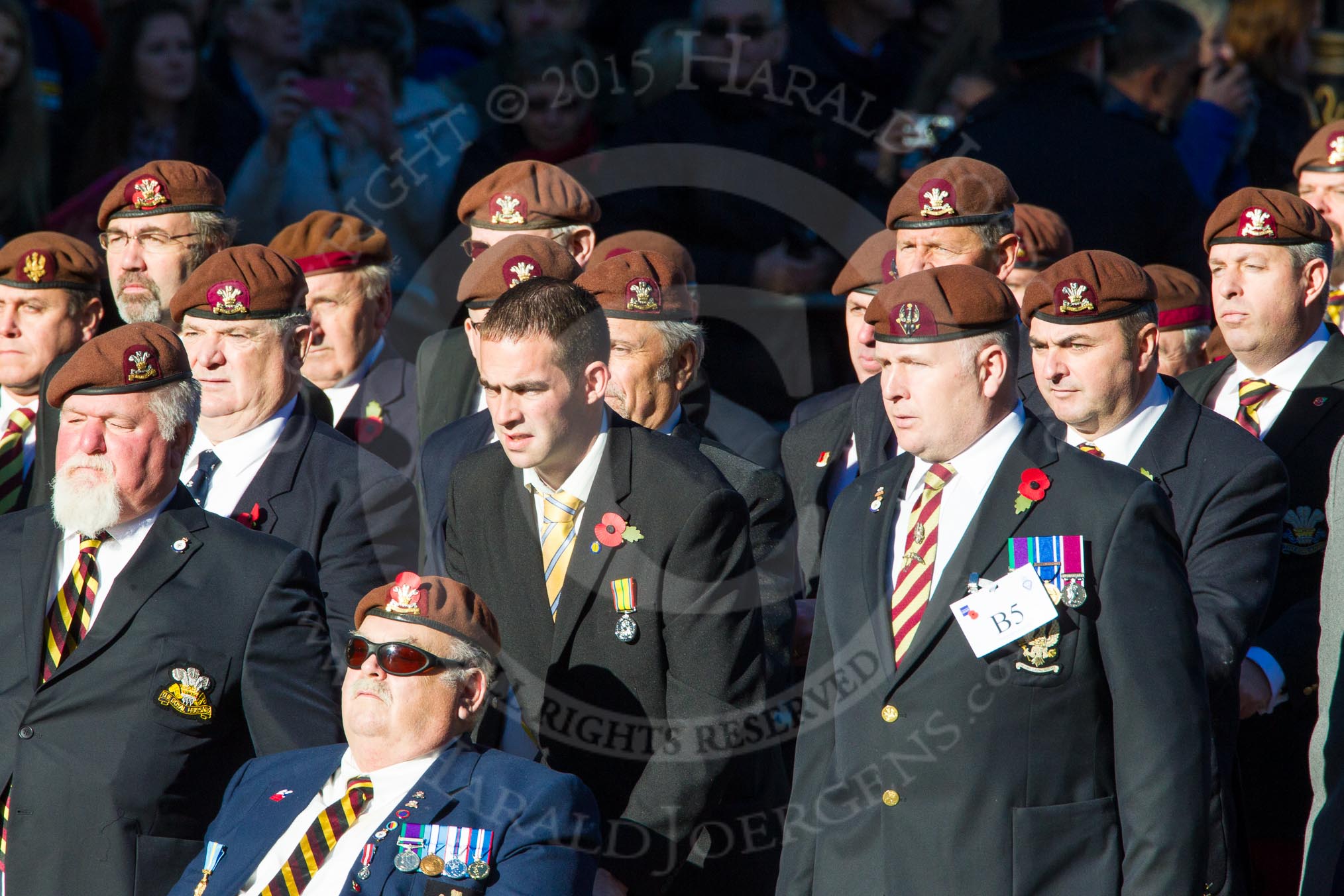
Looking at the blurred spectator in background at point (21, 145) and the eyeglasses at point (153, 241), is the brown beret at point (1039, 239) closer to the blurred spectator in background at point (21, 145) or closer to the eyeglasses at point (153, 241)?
the eyeglasses at point (153, 241)

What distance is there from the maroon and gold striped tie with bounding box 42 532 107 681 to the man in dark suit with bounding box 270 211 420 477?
1956 mm

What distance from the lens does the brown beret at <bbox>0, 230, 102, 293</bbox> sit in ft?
22.4

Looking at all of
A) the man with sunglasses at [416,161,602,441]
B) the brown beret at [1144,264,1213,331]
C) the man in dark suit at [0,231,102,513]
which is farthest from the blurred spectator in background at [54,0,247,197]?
the brown beret at [1144,264,1213,331]

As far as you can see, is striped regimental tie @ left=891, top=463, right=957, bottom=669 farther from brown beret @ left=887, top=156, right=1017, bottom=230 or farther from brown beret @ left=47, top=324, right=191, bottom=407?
brown beret @ left=47, top=324, right=191, bottom=407

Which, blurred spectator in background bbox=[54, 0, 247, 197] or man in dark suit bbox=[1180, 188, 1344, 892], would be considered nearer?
man in dark suit bbox=[1180, 188, 1344, 892]

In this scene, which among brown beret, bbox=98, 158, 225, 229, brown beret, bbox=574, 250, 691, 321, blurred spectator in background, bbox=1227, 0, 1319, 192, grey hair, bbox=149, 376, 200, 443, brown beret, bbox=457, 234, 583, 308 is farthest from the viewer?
blurred spectator in background, bbox=1227, 0, 1319, 192

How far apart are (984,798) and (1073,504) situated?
71cm

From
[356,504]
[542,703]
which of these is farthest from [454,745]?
[356,504]

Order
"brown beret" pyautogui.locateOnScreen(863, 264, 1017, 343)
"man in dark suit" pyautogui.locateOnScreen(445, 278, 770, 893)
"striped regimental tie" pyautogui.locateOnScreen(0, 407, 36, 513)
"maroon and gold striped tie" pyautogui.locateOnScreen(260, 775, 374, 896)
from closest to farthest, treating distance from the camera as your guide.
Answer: "brown beret" pyautogui.locateOnScreen(863, 264, 1017, 343)
"maroon and gold striped tie" pyautogui.locateOnScreen(260, 775, 374, 896)
"man in dark suit" pyautogui.locateOnScreen(445, 278, 770, 893)
"striped regimental tie" pyautogui.locateOnScreen(0, 407, 36, 513)

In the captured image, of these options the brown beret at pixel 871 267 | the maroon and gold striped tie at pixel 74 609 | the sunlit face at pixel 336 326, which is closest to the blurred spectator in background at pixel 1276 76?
the brown beret at pixel 871 267

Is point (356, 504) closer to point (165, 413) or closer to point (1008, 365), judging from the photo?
point (165, 413)

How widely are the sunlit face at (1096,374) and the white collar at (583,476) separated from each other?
4.69ft

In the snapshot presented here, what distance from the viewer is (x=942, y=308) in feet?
14.4

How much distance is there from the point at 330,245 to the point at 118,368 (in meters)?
2.16
